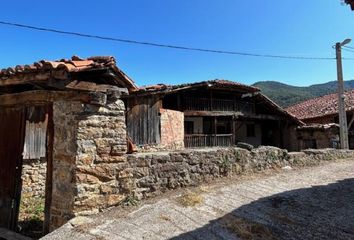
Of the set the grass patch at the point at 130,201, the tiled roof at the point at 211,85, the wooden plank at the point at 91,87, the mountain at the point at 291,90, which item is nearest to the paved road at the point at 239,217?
the grass patch at the point at 130,201

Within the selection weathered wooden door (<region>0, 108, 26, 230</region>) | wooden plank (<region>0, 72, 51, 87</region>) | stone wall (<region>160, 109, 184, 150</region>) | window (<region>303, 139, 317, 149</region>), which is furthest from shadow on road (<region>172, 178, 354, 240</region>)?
window (<region>303, 139, 317, 149</region>)

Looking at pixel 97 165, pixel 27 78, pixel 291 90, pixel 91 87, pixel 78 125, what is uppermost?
pixel 291 90

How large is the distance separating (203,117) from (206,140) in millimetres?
1677

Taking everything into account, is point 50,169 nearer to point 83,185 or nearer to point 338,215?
point 83,185

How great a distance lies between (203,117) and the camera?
62.1 ft

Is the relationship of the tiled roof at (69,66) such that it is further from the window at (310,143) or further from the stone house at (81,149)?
the window at (310,143)

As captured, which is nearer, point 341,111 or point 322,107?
point 341,111

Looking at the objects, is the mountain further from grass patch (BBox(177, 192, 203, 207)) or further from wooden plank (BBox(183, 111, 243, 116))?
grass patch (BBox(177, 192, 203, 207))

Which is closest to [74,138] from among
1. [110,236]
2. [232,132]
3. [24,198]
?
[110,236]

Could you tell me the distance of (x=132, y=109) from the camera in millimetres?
13609

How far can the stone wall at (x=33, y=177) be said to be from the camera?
31.5ft

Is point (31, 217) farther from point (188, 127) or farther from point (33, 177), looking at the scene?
point (188, 127)

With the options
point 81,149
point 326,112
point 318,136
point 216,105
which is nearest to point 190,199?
point 81,149

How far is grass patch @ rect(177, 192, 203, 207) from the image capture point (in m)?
5.41
